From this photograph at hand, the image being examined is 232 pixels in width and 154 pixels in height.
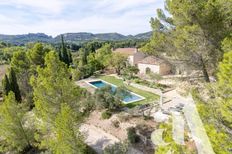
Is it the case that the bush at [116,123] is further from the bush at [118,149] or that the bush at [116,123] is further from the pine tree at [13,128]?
the pine tree at [13,128]

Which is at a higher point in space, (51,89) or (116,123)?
(51,89)

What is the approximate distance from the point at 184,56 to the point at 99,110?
12.6 m

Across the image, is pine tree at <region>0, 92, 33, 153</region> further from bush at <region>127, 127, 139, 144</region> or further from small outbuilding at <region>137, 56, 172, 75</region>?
small outbuilding at <region>137, 56, 172, 75</region>

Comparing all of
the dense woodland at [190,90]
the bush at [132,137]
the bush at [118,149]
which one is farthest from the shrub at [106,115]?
the bush at [118,149]

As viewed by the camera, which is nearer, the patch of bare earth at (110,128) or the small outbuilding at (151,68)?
the patch of bare earth at (110,128)

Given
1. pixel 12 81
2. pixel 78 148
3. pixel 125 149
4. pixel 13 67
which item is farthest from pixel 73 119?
pixel 13 67

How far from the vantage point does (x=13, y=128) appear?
17.4 meters

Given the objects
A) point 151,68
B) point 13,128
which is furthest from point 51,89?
point 151,68

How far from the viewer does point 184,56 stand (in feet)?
39.4

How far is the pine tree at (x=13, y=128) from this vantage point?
16891 millimetres

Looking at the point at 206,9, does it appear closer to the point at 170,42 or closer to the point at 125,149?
the point at 170,42

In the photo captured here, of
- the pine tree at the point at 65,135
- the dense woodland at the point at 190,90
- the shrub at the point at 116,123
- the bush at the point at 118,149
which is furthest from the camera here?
the shrub at the point at 116,123

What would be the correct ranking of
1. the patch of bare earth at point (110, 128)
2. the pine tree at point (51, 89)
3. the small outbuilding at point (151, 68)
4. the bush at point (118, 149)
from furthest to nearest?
the small outbuilding at point (151, 68) → the patch of bare earth at point (110, 128) → the pine tree at point (51, 89) → the bush at point (118, 149)

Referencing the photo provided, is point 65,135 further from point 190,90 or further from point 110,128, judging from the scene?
point 190,90
